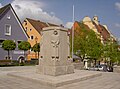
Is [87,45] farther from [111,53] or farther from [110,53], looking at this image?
[111,53]

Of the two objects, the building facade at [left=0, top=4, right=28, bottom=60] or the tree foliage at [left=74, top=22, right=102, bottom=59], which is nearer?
the tree foliage at [left=74, top=22, right=102, bottom=59]

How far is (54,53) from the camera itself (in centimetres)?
1462

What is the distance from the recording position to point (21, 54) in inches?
1647

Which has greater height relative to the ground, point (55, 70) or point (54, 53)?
point (54, 53)

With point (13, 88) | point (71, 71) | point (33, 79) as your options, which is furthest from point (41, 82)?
point (71, 71)

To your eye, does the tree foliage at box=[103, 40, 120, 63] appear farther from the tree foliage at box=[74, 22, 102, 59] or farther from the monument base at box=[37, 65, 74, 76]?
the monument base at box=[37, 65, 74, 76]

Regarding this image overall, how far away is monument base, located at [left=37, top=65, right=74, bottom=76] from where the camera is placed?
14125 millimetres

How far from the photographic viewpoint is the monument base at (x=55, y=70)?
14125mm

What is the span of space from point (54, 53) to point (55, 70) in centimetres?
121

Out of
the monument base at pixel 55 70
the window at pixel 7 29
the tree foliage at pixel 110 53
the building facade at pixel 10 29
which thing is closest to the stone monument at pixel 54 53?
the monument base at pixel 55 70

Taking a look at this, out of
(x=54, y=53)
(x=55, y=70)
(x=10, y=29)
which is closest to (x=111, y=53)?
(x=10, y=29)

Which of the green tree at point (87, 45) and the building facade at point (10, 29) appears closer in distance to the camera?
the green tree at point (87, 45)

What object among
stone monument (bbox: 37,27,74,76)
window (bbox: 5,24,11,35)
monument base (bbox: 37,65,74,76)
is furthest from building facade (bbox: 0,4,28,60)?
monument base (bbox: 37,65,74,76)

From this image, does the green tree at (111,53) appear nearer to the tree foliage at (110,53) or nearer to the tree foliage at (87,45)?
the tree foliage at (110,53)
